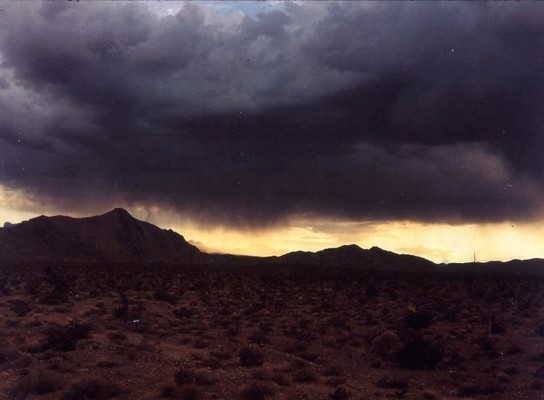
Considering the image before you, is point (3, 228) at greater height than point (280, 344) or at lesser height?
greater

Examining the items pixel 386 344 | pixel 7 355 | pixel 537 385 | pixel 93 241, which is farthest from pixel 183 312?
pixel 93 241

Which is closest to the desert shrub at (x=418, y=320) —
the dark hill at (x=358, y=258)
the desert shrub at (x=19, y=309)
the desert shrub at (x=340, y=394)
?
the desert shrub at (x=340, y=394)

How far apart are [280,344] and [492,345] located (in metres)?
9.42

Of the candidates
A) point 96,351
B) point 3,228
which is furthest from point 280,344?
point 3,228

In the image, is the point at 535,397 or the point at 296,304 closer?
the point at 535,397

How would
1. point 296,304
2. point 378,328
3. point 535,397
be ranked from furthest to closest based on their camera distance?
point 296,304
point 378,328
point 535,397

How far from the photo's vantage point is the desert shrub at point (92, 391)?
42.5 ft

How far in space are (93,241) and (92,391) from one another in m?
160

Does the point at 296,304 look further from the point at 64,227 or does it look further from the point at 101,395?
the point at 64,227

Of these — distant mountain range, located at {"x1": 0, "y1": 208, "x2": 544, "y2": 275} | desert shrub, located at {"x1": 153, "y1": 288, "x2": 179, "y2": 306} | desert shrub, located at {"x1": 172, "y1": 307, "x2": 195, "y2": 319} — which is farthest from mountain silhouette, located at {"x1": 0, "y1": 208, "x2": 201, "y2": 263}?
desert shrub, located at {"x1": 172, "y1": 307, "x2": 195, "y2": 319}

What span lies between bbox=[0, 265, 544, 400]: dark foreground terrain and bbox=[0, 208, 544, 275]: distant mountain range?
112 meters

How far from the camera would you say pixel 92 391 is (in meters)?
13.2

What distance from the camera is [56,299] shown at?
105 feet

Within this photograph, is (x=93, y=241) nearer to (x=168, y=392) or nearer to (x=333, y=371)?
(x=333, y=371)
